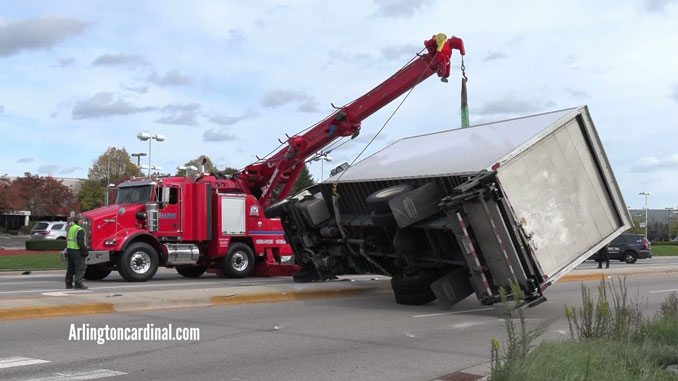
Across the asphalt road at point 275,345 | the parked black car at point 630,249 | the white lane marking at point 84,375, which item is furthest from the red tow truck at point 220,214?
the parked black car at point 630,249

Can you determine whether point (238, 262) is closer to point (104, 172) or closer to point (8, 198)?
point (8, 198)

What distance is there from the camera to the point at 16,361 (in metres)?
7.24

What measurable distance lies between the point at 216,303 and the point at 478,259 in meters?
4.62

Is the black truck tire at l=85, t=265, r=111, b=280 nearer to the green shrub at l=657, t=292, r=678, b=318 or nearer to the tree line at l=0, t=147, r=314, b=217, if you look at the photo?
the green shrub at l=657, t=292, r=678, b=318

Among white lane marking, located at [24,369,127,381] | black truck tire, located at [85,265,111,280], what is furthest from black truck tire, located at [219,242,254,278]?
white lane marking, located at [24,369,127,381]

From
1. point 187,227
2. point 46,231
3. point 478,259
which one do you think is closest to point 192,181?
point 187,227

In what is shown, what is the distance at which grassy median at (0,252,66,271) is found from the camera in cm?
2381

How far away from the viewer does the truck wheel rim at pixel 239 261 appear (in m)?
19.3

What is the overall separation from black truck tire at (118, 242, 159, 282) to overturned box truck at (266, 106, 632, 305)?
5531mm

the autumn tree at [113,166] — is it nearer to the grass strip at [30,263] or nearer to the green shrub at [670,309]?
the grass strip at [30,263]

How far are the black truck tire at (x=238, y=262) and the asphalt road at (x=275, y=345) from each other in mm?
6650

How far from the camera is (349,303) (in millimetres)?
13305

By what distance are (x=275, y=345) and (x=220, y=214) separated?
10.9 meters

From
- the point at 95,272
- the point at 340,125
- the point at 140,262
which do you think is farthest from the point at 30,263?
the point at 340,125
